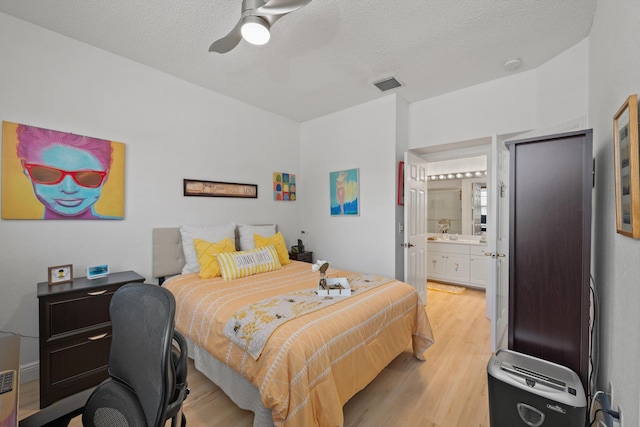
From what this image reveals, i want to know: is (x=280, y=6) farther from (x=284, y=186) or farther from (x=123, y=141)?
(x=284, y=186)

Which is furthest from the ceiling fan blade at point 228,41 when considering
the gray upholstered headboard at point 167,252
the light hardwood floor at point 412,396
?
the light hardwood floor at point 412,396

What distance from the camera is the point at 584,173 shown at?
1446 millimetres

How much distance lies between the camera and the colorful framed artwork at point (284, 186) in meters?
4.11

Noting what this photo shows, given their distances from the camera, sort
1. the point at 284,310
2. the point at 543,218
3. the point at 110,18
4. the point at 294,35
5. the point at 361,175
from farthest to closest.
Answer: the point at 361,175 < the point at 294,35 < the point at 110,18 < the point at 284,310 < the point at 543,218

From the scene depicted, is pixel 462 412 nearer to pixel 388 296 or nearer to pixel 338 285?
pixel 388 296

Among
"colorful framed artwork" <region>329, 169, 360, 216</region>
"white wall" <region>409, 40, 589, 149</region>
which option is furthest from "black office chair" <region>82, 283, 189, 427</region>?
"white wall" <region>409, 40, 589, 149</region>

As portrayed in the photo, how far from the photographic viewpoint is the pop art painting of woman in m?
2.09

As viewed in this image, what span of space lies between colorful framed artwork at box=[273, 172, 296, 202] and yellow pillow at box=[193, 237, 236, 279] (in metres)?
1.35

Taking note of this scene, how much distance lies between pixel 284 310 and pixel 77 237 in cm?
205

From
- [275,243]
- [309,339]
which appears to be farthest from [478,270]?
[309,339]

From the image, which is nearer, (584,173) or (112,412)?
(112,412)

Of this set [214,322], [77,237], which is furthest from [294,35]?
[77,237]

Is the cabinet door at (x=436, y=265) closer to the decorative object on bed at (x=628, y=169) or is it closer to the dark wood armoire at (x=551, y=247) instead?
the dark wood armoire at (x=551, y=247)

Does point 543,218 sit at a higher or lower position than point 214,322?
higher
